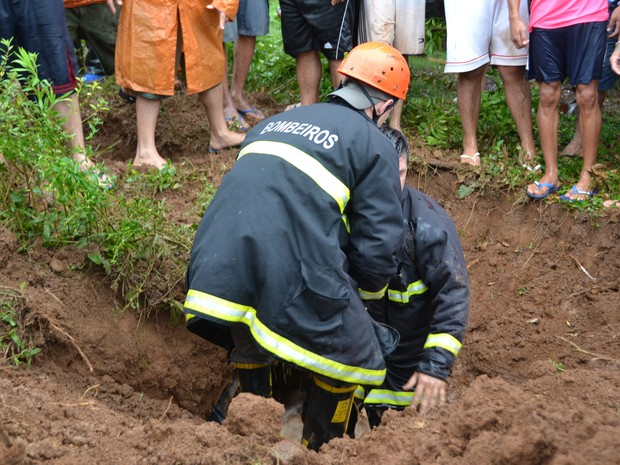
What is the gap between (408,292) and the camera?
4.02m

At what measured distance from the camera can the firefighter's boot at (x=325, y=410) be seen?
12.4ft

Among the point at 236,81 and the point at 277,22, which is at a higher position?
the point at 236,81

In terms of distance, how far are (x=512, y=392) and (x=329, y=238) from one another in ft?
3.20

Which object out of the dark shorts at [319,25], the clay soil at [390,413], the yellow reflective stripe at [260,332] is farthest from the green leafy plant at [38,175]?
the dark shorts at [319,25]

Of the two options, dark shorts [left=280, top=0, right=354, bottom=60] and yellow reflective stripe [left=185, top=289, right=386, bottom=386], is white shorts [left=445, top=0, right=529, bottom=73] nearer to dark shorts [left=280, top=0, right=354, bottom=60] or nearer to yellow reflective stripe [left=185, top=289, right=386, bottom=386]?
dark shorts [left=280, top=0, right=354, bottom=60]

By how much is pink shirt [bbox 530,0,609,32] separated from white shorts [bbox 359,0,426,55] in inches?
39.1

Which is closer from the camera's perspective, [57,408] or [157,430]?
[157,430]

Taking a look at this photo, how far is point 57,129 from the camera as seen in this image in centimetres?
400

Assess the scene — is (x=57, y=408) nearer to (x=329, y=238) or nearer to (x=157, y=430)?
(x=157, y=430)

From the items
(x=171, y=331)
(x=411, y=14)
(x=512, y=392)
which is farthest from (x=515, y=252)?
(x=512, y=392)

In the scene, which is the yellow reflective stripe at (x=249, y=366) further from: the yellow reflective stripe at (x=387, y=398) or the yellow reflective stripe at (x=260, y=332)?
the yellow reflective stripe at (x=387, y=398)

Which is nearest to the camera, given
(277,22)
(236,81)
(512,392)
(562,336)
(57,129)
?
(512,392)

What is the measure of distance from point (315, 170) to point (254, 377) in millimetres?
1183

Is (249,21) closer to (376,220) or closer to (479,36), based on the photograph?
(479,36)
